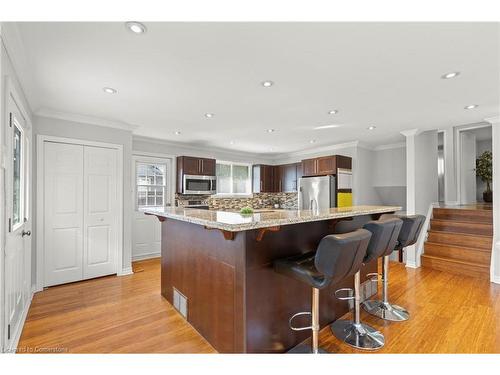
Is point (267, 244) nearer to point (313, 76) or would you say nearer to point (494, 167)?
point (313, 76)

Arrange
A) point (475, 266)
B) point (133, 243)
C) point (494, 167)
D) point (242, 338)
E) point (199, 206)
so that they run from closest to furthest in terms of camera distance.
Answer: point (242, 338) < point (494, 167) < point (475, 266) < point (133, 243) < point (199, 206)

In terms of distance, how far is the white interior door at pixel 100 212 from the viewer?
365 cm

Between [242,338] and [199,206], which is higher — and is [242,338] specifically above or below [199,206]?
below

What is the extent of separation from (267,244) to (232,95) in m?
1.71

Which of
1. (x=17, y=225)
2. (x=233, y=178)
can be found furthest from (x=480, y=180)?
(x=17, y=225)

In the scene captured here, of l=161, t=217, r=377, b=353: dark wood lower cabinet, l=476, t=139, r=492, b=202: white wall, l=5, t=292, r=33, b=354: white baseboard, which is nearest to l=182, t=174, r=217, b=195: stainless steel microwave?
l=161, t=217, r=377, b=353: dark wood lower cabinet

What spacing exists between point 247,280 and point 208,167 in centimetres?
399

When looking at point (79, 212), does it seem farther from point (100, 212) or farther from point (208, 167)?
point (208, 167)

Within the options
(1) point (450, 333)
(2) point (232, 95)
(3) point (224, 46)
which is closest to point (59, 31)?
(3) point (224, 46)

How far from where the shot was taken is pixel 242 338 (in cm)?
178

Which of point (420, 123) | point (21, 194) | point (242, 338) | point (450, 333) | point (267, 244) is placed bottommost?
point (450, 333)

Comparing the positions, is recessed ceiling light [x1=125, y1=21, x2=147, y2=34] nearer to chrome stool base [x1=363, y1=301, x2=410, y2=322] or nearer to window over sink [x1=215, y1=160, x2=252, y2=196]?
chrome stool base [x1=363, y1=301, x2=410, y2=322]

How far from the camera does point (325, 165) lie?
214 inches

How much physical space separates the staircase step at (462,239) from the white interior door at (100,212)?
17.6 ft
